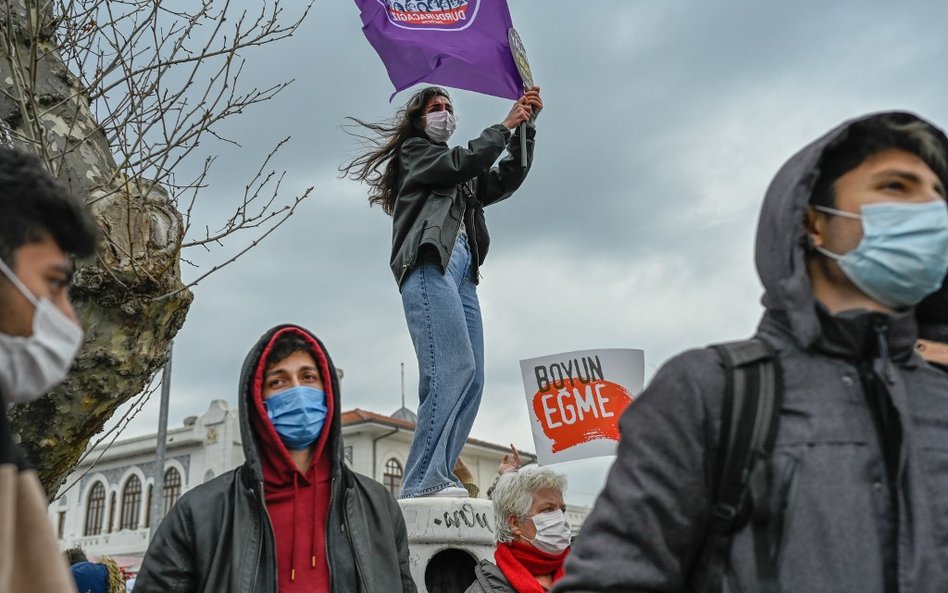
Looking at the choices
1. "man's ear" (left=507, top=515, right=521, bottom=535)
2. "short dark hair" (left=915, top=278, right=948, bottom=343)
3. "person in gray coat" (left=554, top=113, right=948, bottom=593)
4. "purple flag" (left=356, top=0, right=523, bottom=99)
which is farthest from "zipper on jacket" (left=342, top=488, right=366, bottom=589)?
"purple flag" (left=356, top=0, right=523, bottom=99)

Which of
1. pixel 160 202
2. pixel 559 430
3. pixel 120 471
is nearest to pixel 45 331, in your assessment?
pixel 160 202

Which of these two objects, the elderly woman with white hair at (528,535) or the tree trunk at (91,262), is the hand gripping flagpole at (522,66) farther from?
the elderly woman with white hair at (528,535)

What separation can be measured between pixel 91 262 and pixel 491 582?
2566mm

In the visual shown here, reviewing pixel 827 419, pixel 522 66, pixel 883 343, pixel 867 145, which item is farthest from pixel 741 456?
pixel 522 66

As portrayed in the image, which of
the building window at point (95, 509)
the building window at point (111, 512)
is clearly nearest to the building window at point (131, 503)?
the building window at point (111, 512)

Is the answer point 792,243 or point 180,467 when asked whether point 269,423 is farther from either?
point 180,467

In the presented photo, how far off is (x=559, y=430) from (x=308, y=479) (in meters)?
2.74

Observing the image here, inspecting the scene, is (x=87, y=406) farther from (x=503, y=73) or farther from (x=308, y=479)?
(x=503, y=73)

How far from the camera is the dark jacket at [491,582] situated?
421 cm

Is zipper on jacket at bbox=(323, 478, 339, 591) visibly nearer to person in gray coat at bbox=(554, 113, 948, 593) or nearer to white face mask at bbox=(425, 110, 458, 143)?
person in gray coat at bbox=(554, 113, 948, 593)

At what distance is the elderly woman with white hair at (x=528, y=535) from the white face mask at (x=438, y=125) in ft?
7.27

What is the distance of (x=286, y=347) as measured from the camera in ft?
12.1

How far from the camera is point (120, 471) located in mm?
48594

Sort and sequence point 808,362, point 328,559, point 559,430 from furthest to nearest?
point 559,430 → point 328,559 → point 808,362
